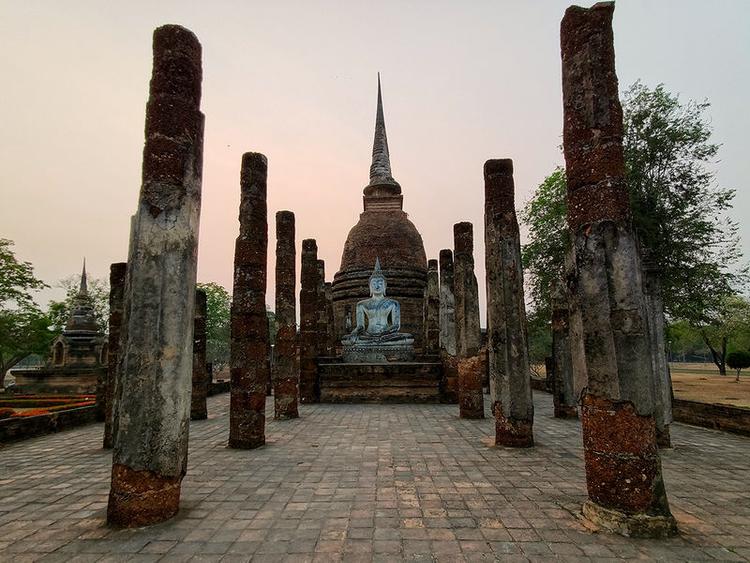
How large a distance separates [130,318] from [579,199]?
4.63 m

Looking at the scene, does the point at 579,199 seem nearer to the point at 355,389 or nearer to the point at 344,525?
the point at 344,525

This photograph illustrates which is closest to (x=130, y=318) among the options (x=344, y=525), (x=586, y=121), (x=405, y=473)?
(x=344, y=525)

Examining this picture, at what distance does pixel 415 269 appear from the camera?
1075 inches

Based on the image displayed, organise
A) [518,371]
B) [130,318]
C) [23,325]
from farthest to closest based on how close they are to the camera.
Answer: [23,325] < [518,371] < [130,318]

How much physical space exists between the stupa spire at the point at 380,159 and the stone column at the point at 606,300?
91.5ft

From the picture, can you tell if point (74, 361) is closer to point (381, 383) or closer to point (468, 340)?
point (381, 383)

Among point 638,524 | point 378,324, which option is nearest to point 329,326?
point 378,324

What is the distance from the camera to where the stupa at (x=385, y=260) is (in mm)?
26188

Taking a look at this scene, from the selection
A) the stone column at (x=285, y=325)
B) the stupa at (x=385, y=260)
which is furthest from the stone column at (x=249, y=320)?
the stupa at (x=385, y=260)

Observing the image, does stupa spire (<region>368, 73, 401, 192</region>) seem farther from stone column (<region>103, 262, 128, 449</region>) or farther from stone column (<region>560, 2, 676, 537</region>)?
stone column (<region>560, 2, 676, 537</region>)

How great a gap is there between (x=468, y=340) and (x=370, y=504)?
645 centimetres

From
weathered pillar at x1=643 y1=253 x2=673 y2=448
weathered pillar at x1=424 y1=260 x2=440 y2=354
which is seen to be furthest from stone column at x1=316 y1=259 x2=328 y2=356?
weathered pillar at x1=643 y1=253 x2=673 y2=448

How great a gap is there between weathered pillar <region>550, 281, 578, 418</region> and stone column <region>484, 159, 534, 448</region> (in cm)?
373

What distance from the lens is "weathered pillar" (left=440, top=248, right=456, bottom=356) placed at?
13750mm
